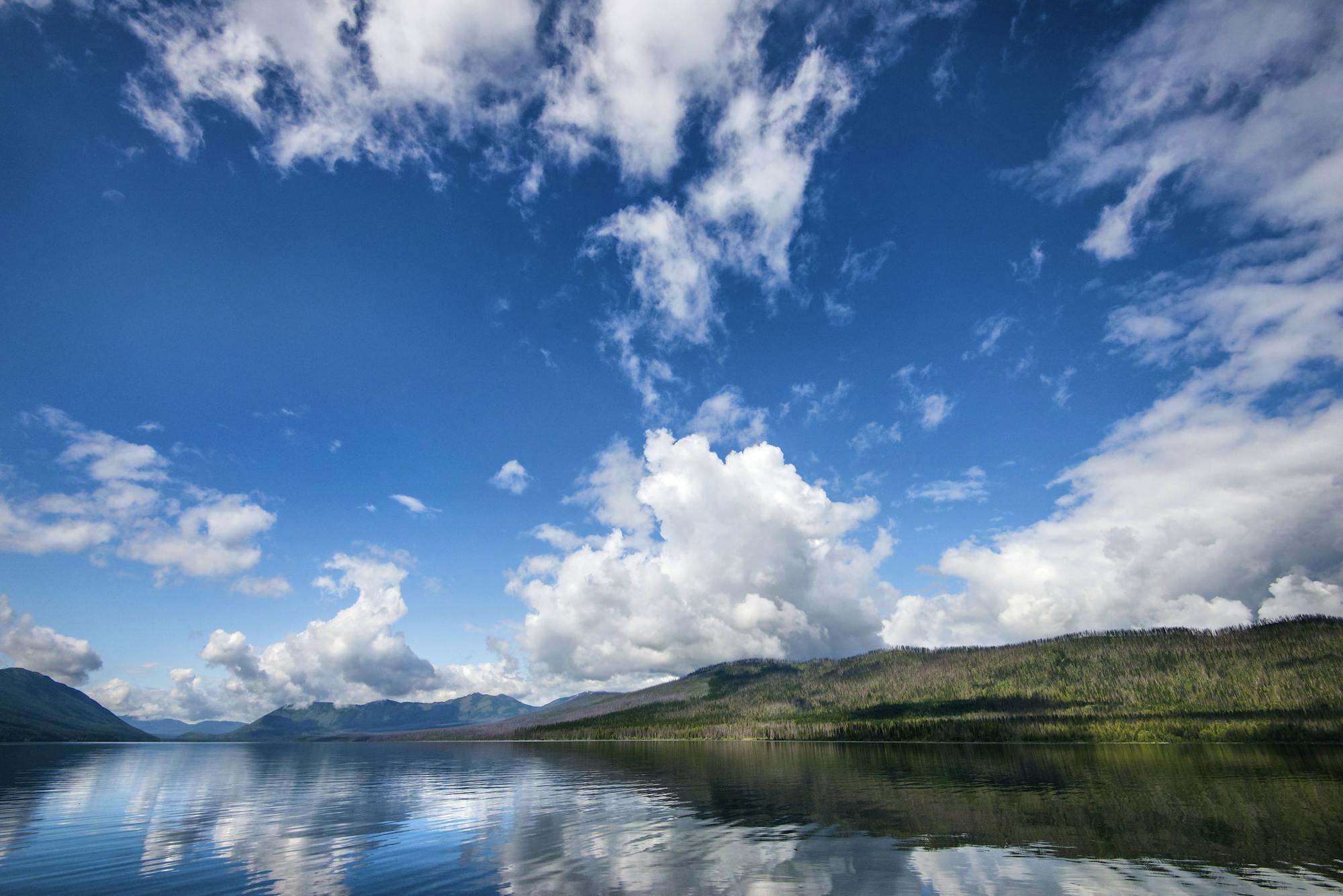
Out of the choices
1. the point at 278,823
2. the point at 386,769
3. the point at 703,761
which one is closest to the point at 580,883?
the point at 278,823

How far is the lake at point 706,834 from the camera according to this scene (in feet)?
107

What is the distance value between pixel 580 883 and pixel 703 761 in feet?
439

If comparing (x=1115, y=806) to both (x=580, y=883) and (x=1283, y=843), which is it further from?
(x=580, y=883)

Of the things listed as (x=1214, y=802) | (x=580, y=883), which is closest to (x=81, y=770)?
(x=580, y=883)

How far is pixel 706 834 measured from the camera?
153 ft

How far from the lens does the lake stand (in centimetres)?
3259

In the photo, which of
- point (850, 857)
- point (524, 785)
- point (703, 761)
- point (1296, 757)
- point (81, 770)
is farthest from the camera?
point (703, 761)

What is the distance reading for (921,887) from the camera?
99.9ft

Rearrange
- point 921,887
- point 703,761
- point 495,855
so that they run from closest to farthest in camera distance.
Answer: point 921,887, point 495,855, point 703,761

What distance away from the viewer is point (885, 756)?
6019 inches

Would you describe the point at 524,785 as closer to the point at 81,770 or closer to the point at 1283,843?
the point at 1283,843

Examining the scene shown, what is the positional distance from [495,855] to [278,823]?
32.1m

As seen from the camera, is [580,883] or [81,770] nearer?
[580,883]

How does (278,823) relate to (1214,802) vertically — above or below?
above
